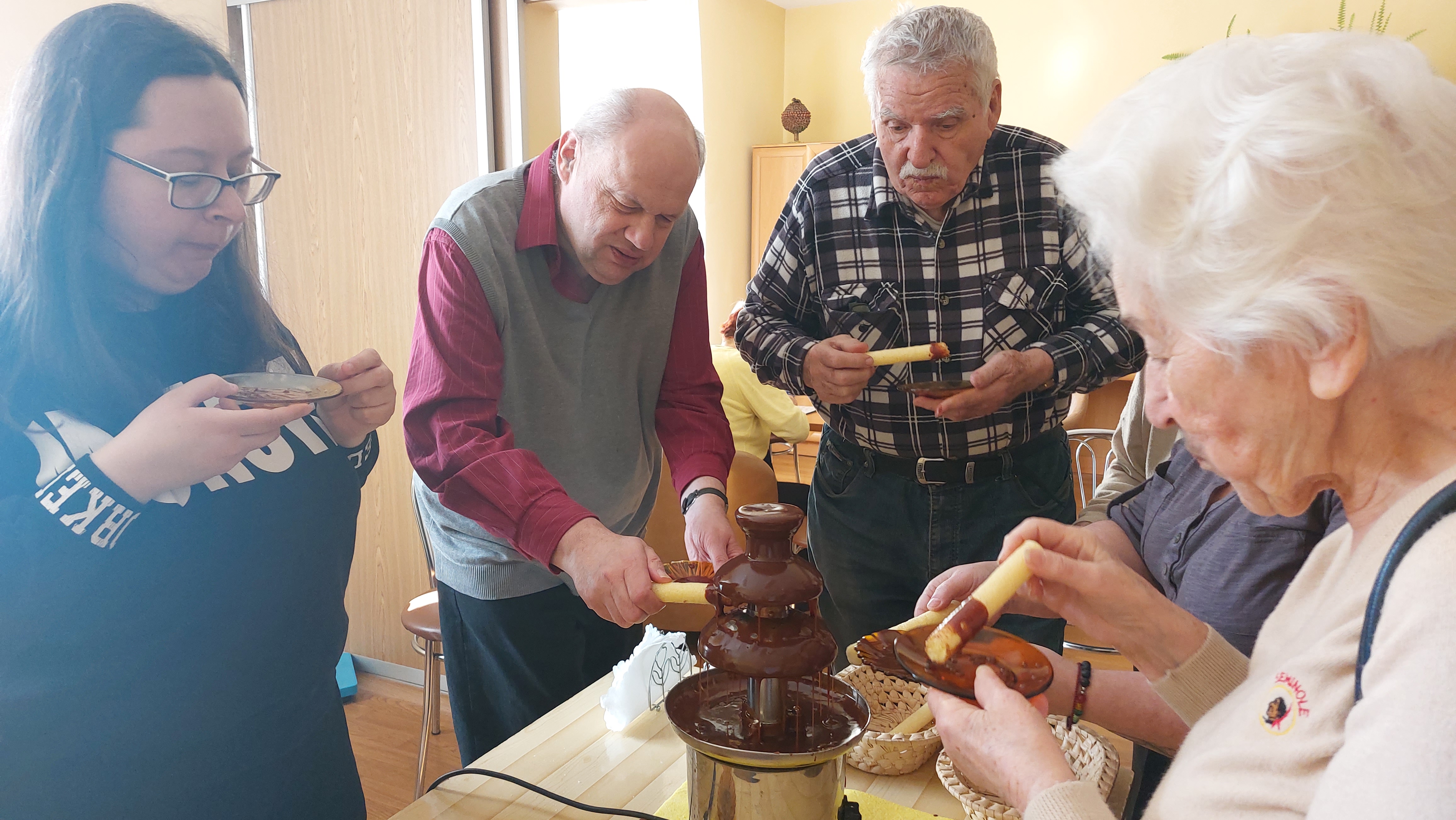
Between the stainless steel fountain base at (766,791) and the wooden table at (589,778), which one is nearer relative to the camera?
the stainless steel fountain base at (766,791)

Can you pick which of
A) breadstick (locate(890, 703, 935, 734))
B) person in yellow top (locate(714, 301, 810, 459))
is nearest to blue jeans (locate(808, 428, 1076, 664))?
breadstick (locate(890, 703, 935, 734))

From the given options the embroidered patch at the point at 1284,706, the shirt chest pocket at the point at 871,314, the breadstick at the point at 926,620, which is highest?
the shirt chest pocket at the point at 871,314

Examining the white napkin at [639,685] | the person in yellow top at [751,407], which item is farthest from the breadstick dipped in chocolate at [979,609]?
the person in yellow top at [751,407]

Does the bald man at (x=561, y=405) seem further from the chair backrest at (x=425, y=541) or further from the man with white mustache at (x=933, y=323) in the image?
the man with white mustache at (x=933, y=323)

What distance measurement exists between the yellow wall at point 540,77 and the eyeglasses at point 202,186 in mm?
2409

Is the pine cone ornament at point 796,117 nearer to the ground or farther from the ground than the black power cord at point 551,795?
farther from the ground

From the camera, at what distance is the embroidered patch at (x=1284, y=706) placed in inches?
33.0

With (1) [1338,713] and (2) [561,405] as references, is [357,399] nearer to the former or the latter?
(2) [561,405]

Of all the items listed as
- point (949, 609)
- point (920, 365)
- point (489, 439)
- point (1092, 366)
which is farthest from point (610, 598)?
point (1092, 366)

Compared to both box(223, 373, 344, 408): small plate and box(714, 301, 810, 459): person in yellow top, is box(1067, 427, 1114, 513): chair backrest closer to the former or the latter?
box(714, 301, 810, 459): person in yellow top

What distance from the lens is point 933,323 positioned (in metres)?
2.23

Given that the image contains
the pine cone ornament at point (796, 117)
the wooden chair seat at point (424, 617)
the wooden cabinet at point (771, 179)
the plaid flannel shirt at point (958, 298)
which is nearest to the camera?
the plaid flannel shirt at point (958, 298)

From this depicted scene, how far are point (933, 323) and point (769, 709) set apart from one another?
1.36 meters

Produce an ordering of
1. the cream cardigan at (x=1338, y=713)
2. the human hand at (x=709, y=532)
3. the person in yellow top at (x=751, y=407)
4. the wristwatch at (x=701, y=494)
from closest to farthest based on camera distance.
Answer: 1. the cream cardigan at (x=1338, y=713)
2. the human hand at (x=709, y=532)
3. the wristwatch at (x=701, y=494)
4. the person in yellow top at (x=751, y=407)
